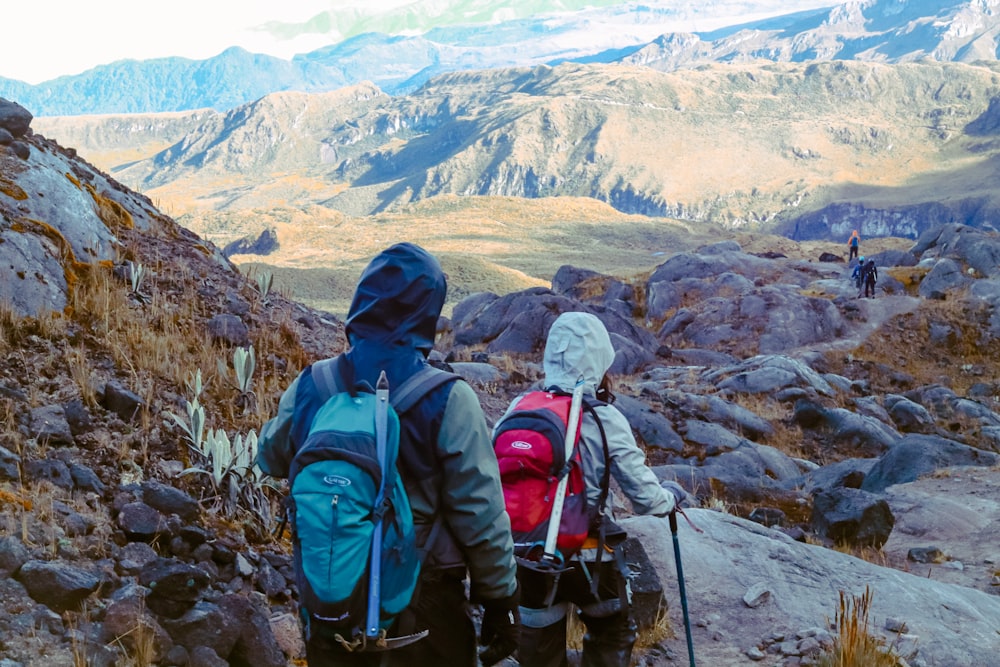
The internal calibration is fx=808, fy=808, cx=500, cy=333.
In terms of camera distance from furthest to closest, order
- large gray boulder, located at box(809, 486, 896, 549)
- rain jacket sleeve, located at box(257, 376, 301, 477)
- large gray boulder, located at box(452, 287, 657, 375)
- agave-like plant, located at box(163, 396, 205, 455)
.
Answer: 1. large gray boulder, located at box(452, 287, 657, 375)
2. large gray boulder, located at box(809, 486, 896, 549)
3. agave-like plant, located at box(163, 396, 205, 455)
4. rain jacket sleeve, located at box(257, 376, 301, 477)

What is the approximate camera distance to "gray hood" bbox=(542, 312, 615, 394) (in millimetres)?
4062

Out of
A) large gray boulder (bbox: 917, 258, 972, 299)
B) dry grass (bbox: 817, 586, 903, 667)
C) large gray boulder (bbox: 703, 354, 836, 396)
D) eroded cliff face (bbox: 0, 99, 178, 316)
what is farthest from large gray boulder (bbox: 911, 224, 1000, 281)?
eroded cliff face (bbox: 0, 99, 178, 316)

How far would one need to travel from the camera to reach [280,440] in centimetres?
313

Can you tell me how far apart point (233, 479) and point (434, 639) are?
9.68 ft

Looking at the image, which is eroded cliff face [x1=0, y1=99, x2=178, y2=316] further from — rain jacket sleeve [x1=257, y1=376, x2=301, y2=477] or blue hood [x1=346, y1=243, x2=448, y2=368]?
blue hood [x1=346, y1=243, x2=448, y2=368]

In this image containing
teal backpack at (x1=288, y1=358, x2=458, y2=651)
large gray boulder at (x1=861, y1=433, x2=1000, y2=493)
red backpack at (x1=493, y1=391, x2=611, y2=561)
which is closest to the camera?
teal backpack at (x1=288, y1=358, x2=458, y2=651)

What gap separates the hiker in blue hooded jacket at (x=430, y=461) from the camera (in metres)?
2.79

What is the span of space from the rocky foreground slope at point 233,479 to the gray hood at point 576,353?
1.90 meters

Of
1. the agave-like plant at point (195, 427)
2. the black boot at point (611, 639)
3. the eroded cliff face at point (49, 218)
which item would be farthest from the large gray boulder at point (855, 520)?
the eroded cliff face at point (49, 218)

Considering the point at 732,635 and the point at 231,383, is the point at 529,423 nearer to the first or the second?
the point at 732,635

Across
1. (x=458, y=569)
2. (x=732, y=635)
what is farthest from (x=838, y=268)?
(x=458, y=569)

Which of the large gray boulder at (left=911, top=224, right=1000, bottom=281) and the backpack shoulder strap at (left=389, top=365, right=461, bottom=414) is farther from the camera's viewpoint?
the large gray boulder at (left=911, top=224, right=1000, bottom=281)

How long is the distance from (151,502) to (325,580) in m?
2.78

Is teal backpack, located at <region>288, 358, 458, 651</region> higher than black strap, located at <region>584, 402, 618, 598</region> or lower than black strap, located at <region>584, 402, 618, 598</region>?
higher
